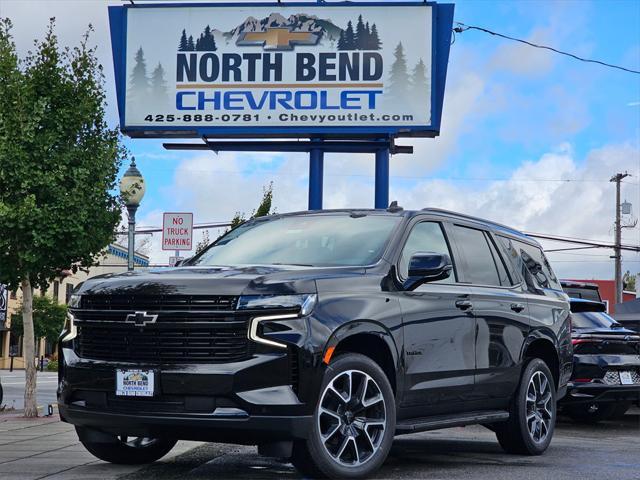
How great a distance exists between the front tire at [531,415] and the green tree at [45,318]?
57.7m

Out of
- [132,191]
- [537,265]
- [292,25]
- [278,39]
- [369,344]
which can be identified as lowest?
[369,344]

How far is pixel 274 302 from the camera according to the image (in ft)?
21.6

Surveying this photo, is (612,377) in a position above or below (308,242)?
below

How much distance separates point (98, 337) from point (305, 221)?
2124 mm

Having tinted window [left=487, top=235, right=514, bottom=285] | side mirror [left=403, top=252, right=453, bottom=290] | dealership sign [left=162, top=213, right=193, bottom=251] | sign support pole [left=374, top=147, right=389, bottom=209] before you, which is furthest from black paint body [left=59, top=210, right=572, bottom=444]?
sign support pole [left=374, top=147, right=389, bottom=209]

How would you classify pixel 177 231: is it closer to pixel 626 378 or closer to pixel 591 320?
pixel 591 320

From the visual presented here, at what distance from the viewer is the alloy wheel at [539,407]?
9.37 meters

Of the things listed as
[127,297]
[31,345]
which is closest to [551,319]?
[127,297]

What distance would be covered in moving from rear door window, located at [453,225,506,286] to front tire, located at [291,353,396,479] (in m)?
1.93

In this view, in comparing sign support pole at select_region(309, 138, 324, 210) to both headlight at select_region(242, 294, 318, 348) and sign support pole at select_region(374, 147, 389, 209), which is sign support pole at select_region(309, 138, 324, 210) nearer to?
sign support pole at select_region(374, 147, 389, 209)

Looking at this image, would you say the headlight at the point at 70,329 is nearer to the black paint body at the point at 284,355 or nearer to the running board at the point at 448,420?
the black paint body at the point at 284,355

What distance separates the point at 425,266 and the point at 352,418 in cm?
122

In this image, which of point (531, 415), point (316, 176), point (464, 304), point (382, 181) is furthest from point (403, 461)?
point (316, 176)

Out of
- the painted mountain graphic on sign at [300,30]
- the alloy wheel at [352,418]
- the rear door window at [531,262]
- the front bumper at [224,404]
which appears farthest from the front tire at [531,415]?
the painted mountain graphic on sign at [300,30]
